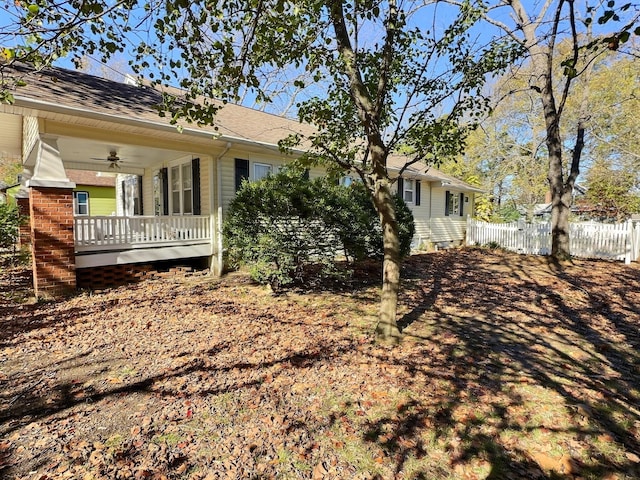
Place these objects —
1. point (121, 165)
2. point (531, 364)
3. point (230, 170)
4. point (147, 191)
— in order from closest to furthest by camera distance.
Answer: point (531, 364)
point (230, 170)
point (121, 165)
point (147, 191)

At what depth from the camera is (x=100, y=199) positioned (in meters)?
23.1

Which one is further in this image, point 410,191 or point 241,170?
point 410,191

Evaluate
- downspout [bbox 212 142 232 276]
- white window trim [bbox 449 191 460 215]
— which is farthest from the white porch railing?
white window trim [bbox 449 191 460 215]

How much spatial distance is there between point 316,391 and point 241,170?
292 inches

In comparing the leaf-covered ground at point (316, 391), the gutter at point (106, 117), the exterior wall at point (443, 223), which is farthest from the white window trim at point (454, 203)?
the gutter at point (106, 117)

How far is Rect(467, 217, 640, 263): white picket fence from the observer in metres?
11.3

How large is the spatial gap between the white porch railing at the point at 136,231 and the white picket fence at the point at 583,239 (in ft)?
40.7

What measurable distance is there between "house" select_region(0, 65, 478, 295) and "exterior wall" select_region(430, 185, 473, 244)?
7.99 metres

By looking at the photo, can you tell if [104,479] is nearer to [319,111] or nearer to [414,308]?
[319,111]

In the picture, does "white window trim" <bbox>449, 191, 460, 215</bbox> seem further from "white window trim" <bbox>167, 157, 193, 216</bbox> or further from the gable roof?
"white window trim" <bbox>167, 157, 193, 216</bbox>

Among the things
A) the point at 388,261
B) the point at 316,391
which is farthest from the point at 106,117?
the point at 316,391

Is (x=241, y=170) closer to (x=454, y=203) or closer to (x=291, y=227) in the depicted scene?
(x=291, y=227)

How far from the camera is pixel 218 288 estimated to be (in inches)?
303

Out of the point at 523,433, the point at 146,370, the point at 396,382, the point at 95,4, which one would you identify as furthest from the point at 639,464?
the point at 95,4
